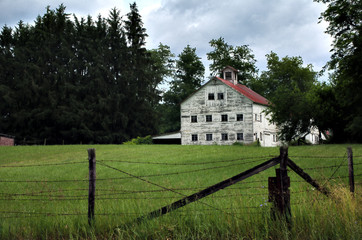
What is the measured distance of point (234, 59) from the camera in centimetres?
7131

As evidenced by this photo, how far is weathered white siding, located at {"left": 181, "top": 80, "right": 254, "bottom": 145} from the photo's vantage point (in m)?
50.4

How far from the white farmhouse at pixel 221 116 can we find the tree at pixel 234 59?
18.0 m

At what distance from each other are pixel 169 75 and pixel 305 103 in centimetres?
3669

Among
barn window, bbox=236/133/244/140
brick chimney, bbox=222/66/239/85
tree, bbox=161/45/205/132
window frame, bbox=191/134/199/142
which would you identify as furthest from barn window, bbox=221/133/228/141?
tree, bbox=161/45/205/132

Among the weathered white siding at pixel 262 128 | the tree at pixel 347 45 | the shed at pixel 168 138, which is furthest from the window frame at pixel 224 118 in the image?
the tree at pixel 347 45

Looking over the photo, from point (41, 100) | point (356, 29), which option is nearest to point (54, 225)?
point (356, 29)

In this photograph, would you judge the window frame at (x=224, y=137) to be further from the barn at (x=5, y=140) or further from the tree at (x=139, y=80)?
the barn at (x=5, y=140)

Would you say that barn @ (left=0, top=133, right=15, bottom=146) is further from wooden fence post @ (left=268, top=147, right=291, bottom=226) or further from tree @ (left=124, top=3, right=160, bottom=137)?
wooden fence post @ (left=268, top=147, right=291, bottom=226)

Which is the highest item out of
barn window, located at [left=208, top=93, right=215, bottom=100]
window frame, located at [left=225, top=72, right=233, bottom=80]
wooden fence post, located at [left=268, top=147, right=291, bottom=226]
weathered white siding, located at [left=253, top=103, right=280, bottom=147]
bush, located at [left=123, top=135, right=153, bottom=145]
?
window frame, located at [left=225, top=72, right=233, bottom=80]

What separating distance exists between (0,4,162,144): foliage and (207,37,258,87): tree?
14355 millimetres

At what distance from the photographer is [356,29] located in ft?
60.3

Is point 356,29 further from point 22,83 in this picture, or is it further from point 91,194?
point 22,83

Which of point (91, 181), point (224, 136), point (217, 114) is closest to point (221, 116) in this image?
point (217, 114)

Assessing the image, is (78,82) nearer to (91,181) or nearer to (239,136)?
(239,136)
